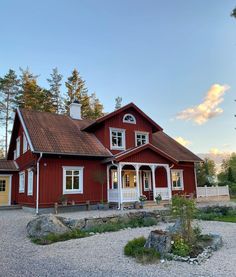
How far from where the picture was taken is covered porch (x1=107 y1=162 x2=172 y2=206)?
1600 cm

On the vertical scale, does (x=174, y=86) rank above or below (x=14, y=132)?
above

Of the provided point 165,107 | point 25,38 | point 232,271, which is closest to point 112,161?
point 165,107

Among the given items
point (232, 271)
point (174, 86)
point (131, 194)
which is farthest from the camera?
point (174, 86)

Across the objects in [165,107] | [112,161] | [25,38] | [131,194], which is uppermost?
[25,38]

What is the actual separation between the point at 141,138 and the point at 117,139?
209 cm

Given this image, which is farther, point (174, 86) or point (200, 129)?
point (200, 129)

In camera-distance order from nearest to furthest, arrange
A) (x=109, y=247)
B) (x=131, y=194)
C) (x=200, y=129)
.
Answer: (x=109, y=247) < (x=131, y=194) < (x=200, y=129)

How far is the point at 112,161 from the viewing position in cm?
1581

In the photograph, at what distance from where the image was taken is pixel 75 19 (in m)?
13.9

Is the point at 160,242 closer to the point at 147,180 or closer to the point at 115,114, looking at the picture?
the point at 115,114

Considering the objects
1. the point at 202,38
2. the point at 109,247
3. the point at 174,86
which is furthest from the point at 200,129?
the point at 109,247

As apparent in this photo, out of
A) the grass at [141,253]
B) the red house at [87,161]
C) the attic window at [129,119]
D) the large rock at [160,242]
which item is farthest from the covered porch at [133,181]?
the large rock at [160,242]

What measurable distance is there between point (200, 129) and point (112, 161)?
394 inches

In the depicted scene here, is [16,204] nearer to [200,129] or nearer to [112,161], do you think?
[112,161]
